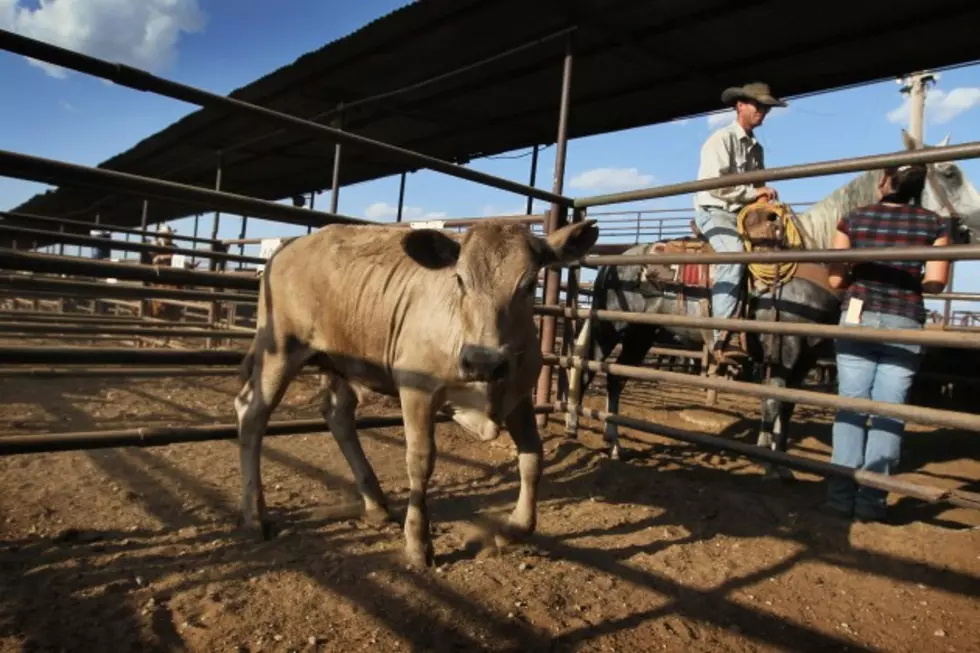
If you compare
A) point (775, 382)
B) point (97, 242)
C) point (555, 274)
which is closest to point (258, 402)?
point (97, 242)

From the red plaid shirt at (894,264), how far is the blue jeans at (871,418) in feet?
0.27

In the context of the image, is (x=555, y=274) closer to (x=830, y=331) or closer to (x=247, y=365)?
(x=830, y=331)

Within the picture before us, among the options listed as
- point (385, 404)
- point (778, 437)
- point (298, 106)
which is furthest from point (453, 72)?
point (778, 437)

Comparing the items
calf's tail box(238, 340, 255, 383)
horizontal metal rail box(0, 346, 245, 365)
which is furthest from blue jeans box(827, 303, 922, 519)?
horizontal metal rail box(0, 346, 245, 365)

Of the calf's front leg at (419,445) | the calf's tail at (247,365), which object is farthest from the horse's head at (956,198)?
the calf's tail at (247,365)

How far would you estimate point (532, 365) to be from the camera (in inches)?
118

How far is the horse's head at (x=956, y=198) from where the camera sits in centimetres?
489

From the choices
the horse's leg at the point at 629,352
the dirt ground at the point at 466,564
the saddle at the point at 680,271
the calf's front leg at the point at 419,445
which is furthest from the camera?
the horse's leg at the point at 629,352

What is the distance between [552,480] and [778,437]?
6.66ft

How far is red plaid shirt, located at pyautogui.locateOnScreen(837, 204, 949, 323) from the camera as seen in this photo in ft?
11.7

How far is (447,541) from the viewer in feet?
10.1

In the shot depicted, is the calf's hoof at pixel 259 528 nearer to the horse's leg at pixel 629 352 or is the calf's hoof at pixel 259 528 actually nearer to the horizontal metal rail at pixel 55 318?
the horse's leg at pixel 629 352

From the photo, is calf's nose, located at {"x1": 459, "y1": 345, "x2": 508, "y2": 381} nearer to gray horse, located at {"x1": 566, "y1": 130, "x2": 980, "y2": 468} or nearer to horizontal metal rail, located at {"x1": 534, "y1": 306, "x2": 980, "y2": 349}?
horizontal metal rail, located at {"x1": 534, "y1": 306, "x2": 980, "y2": 349}

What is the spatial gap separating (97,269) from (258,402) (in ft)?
3.40
